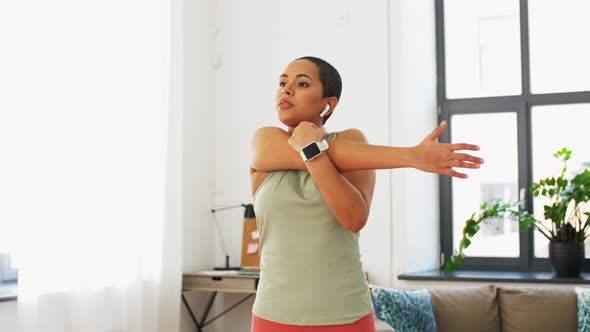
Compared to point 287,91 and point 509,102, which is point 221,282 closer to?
point 509,102

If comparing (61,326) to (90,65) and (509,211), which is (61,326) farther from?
(509,211)

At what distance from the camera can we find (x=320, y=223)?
1.17 m

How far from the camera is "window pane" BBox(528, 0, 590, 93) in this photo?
175 inches

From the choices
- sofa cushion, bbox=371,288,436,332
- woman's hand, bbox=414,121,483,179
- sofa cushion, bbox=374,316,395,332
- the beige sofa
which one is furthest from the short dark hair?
the beige sofa

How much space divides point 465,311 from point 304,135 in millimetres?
2687

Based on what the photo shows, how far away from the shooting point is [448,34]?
15.6ft

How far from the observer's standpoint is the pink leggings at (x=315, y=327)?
113 centimetres

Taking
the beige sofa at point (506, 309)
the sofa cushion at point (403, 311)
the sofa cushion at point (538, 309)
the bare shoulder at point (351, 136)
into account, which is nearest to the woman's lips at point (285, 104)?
the bare shoulder at point (351, 136)

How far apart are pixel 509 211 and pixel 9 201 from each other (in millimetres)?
2735

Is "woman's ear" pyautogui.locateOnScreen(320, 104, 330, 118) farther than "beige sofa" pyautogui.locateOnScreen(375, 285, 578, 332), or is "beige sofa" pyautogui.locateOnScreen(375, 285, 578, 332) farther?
"beige sofa" pyautogui.locateOnScreen(375, 285, 578, 332)

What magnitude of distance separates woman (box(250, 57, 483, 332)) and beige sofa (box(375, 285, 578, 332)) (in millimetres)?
2571

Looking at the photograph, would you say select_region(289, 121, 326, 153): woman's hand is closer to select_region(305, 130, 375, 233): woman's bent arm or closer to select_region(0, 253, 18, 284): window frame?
select_region(305, 130, 375, 233): woman's bent arm

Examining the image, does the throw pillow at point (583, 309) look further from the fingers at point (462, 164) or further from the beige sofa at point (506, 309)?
the fingers at point (462, 164)

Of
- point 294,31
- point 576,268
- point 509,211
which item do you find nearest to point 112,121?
point 294,31
